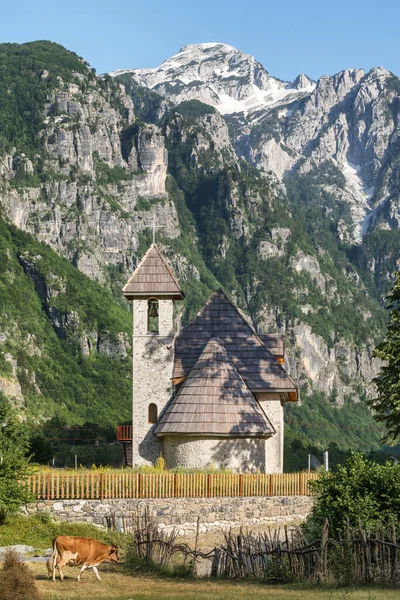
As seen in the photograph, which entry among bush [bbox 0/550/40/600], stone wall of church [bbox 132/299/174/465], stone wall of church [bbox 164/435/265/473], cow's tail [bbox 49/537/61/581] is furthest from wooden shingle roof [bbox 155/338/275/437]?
bush [bbox 0/550/40/600]

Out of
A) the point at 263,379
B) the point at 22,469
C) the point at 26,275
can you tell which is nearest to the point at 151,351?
the point at 263,379

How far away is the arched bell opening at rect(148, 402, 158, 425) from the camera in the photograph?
4112 cm

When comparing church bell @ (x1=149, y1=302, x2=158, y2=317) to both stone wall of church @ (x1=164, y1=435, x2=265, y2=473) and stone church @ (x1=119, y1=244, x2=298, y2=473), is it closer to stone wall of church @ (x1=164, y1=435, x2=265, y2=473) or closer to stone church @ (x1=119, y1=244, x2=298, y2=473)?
stone church @ (x1=119, y1=244, x2=298, y2=473)

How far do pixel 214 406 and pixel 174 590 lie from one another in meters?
18.5

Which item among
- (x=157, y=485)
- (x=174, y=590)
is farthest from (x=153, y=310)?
(x=174, y=590)

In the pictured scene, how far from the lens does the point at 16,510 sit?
28.0m

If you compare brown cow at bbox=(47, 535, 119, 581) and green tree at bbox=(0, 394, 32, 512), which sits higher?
green tree at bbox=(0, 394, 32, 512)

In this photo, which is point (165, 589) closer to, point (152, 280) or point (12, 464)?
point (12, 464)

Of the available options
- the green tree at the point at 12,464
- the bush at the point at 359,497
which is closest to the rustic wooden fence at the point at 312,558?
the bush at the point at 359,497

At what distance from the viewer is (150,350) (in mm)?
42031

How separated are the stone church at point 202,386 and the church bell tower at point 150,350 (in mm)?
38

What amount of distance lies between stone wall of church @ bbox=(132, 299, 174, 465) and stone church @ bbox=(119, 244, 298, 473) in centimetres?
4

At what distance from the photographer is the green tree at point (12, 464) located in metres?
27.8

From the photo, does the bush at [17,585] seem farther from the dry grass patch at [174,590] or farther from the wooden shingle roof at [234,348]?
the wooden shingle roof at [234,348]
